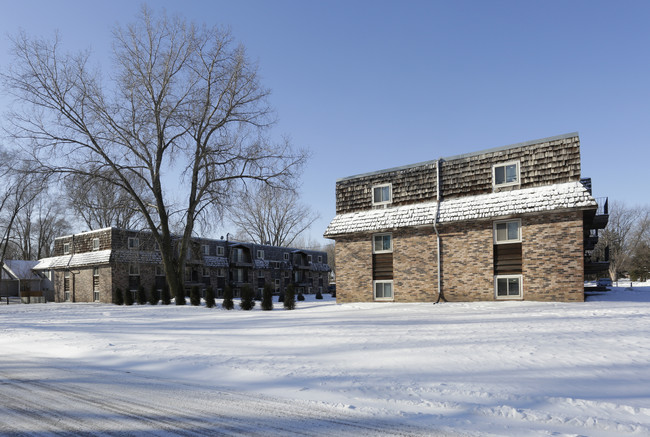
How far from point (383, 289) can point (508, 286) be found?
247 inches

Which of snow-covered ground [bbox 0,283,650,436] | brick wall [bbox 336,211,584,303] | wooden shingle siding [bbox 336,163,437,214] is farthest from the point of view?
wooden shingle siding [bbox 336,163,437,214]

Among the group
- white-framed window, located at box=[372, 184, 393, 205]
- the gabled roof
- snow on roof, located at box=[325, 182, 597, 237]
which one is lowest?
the gabled roof

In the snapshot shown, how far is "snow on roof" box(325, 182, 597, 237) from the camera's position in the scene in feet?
59.2

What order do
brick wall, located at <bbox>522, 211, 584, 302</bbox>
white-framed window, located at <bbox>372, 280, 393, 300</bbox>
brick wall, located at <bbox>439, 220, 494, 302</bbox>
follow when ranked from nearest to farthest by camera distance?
brick wall, located at <bbox>522, 211, 584, 302</bbox>
brick wall, located at <bbox>439, 220, 494, 302</bbox>
white-framed window, located at <bbox>372, 280, 393, 300</bbox>

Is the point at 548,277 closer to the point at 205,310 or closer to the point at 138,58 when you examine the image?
the point at 205,310

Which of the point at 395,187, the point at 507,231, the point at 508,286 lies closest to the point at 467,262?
the point at 508,286

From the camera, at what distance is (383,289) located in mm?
23297

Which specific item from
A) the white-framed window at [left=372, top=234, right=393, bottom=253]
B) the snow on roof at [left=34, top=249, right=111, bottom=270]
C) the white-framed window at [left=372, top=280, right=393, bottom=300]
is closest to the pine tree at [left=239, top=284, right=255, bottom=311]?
the white-framed window at [left=372, top=280, right=393, bottom=300]

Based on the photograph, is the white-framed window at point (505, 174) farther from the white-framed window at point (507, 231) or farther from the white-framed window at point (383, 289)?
the white-framed window at point (383, 289)

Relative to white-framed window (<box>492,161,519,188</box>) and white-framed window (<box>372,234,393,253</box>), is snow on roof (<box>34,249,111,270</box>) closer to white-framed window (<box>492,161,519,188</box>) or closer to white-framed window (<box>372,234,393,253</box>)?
white-framed window (<box>372,234,393,253</box>)

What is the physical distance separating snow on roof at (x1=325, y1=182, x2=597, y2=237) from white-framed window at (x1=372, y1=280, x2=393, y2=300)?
2899mm

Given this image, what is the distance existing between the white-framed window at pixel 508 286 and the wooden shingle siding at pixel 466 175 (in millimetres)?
4052

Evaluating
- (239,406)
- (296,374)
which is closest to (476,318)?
(296,374)

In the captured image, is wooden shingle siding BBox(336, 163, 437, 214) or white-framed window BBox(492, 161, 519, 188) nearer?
white-framed window BBox(492, 161, 519, 188)
